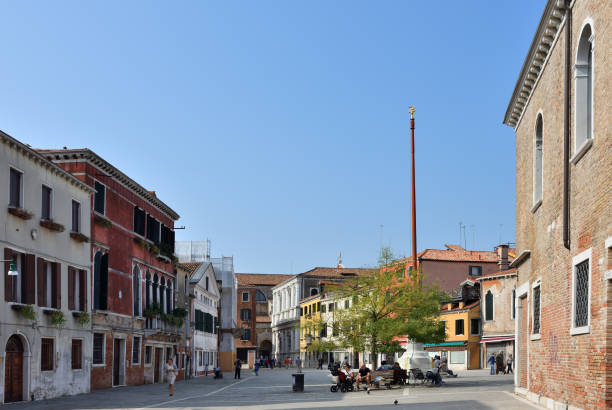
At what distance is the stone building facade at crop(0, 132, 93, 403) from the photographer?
23.0 m

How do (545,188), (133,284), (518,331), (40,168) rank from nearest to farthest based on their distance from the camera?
(545,188) < (518,331) < (40,168) < (133,284)

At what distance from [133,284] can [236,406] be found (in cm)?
1429

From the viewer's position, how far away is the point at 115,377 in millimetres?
33312

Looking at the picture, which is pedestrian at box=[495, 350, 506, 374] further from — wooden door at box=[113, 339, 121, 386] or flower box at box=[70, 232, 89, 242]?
flower box at box=[70, 232, 89, 242]

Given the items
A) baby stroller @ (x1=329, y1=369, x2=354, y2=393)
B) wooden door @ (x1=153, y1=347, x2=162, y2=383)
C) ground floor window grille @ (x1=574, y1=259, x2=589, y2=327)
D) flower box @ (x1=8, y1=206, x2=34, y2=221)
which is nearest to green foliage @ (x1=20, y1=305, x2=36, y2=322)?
flower box @ (x1=8, y1=206, x2=34, y2=221)

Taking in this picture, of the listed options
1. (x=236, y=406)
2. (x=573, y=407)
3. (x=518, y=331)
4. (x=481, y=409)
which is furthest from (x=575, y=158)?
(x=236, y=406)

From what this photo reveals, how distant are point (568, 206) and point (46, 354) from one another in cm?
1782

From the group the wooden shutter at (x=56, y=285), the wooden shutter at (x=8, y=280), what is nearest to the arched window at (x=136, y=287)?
the wooden shutter at (x=56, y=285)

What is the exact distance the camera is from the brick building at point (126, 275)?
30656mm

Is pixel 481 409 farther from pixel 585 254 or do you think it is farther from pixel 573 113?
pixel 573 113

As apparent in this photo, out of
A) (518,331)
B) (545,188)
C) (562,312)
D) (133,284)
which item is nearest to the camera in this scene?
(562,312)

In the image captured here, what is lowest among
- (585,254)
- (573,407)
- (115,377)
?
(115,377)

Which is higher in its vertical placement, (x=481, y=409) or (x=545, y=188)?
(x=545, y=188)

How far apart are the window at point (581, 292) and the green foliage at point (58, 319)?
677 inches
